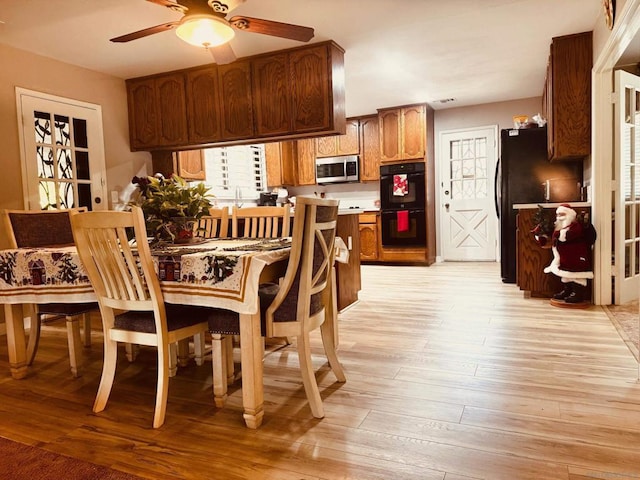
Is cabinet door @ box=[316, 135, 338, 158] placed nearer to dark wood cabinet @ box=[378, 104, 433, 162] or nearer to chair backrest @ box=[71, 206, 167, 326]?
dark wood cabinet @ box=[378, 104, 433, 162]

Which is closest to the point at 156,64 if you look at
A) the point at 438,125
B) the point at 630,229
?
the point at 438,125

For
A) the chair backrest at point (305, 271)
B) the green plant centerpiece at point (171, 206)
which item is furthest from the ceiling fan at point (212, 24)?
the chair backrest at point (305, 271)

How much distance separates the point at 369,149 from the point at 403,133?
2.15 feet

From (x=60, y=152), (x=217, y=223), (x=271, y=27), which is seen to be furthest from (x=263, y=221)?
(x=60, y=152)

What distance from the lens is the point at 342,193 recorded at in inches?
289

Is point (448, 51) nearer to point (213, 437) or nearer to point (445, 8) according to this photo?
point (445, 8)

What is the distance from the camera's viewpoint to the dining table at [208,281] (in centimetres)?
176

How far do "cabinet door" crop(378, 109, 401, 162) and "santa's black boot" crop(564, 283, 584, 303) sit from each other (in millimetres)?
3275

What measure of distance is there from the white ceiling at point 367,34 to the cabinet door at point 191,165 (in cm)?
102

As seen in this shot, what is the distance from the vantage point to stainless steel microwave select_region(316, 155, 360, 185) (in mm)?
6841

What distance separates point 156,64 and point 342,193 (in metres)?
3.78

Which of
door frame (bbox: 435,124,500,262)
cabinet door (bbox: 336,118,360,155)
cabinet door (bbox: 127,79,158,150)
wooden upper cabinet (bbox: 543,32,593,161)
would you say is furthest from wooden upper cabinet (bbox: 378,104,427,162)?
cabinet door (bbox: 127,79,158,150)

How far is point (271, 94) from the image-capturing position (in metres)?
4.08

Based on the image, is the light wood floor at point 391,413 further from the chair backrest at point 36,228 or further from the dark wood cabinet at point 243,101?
the dark wood cabinet at point 243,101
